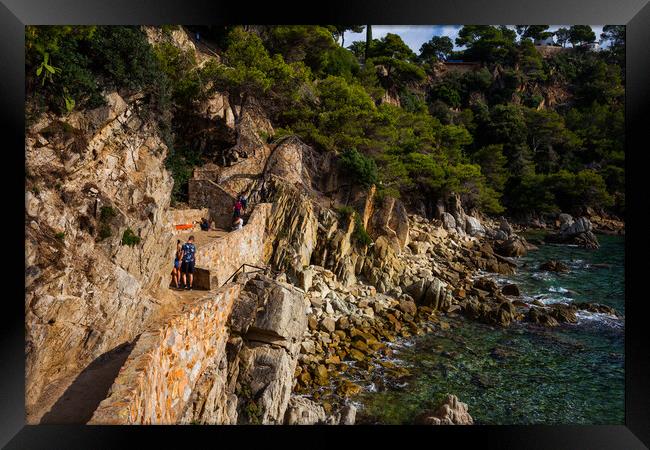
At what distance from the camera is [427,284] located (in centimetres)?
1108

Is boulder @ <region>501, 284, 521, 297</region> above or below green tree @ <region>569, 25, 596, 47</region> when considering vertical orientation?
below

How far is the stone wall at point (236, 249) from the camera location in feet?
19.4

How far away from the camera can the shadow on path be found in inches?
119

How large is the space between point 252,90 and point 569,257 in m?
14.9

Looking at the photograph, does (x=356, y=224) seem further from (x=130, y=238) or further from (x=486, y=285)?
(x=130, y=238)

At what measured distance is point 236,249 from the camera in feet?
24.1

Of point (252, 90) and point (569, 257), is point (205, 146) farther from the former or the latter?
point (569, 257)

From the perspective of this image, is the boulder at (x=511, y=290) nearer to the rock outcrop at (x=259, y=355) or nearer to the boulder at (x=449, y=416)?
the boulder at (x=449, y=416)

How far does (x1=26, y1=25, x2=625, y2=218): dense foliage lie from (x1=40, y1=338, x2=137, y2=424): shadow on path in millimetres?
3933

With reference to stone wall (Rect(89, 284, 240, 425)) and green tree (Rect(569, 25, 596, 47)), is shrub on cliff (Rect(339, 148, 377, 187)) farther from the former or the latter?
green tree (Rect(569, 25, 596, 47))

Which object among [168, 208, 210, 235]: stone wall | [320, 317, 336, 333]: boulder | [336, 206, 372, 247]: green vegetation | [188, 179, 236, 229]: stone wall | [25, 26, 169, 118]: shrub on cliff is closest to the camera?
[25, 26, 169, 118]: shrub on cliff

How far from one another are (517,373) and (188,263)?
7.49 meters

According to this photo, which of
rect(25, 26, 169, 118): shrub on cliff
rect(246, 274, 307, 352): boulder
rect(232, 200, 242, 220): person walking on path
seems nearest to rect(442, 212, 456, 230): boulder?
rect(232, 200, 242, 220): person walking on path
